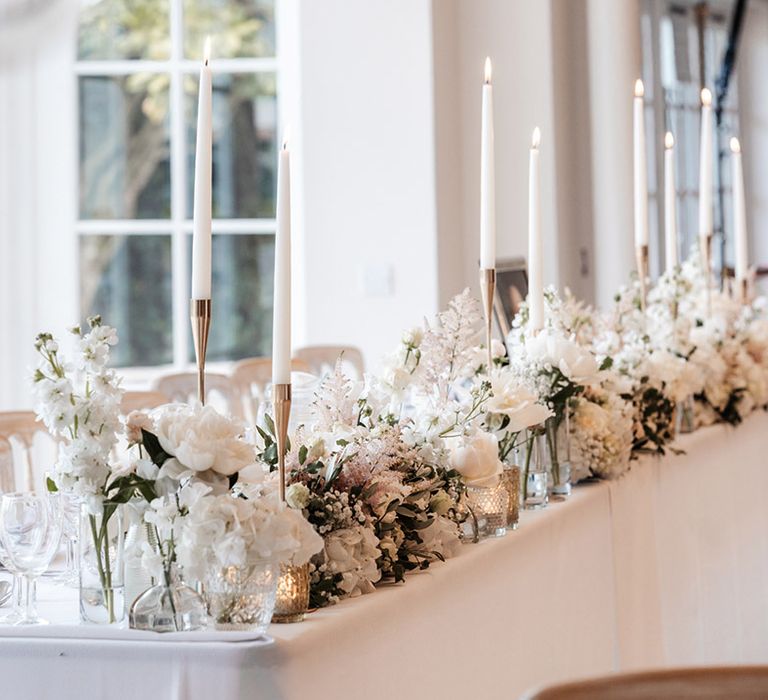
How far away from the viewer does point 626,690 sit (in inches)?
46.9

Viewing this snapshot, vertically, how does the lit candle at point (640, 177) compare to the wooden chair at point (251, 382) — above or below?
above

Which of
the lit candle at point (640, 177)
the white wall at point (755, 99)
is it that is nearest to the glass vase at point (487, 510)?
the lit candle at point (640, 177)

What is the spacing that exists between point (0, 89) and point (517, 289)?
8.68 ft

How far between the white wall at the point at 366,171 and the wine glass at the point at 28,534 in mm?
3807

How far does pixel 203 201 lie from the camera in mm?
1602

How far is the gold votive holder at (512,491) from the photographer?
2.05m

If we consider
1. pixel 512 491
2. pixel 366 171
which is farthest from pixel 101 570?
pixel 366 171

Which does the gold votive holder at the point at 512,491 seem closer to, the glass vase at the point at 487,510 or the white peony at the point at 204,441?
the glass vase at the point at 487,510

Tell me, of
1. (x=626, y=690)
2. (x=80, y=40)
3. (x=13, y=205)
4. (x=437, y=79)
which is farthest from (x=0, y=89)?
(x=626, y=690)

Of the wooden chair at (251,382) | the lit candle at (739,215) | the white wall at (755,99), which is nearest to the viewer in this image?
the lit candle at (739,215)

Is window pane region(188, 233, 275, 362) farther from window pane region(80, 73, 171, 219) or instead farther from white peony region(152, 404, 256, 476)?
white peony region(152, 404, 256, 476)

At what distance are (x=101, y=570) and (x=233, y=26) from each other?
15.5 ft

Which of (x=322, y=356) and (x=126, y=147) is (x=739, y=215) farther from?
(x=126, y=147)

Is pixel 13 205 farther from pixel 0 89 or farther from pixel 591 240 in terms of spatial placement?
pixel 591 240
